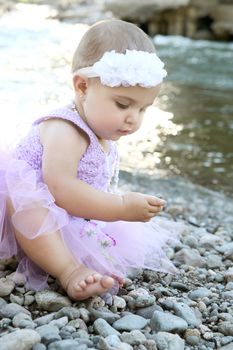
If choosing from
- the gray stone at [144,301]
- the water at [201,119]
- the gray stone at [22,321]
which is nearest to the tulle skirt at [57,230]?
the gray stone at [144,301]

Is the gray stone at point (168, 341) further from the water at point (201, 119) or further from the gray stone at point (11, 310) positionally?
the water at point (201, 119)

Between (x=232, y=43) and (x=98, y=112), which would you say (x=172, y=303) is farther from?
(x=232, y=43)

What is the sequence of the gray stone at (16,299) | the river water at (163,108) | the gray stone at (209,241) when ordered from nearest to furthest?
the gray stone at (16,299) < the gray stone at (209,241) < the river water at (163,108)

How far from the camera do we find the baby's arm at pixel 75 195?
6.23ft

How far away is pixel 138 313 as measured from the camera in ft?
6.21

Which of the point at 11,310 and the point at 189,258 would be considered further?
the point at 189,258

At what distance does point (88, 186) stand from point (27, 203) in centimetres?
20

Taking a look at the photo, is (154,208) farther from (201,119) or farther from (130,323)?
(201,119)

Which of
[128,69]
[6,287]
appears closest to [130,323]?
[6,287]

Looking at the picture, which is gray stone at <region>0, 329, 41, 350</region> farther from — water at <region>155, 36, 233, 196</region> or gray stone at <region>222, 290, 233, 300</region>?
water at <region>155, 36, 233, 196</region>

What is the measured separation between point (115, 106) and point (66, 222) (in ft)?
1.32

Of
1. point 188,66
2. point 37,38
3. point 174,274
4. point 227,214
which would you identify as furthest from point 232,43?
point 174,274

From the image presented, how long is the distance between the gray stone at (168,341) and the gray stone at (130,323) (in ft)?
0.24

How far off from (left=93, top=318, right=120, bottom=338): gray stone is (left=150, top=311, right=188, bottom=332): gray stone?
14 centimetres
